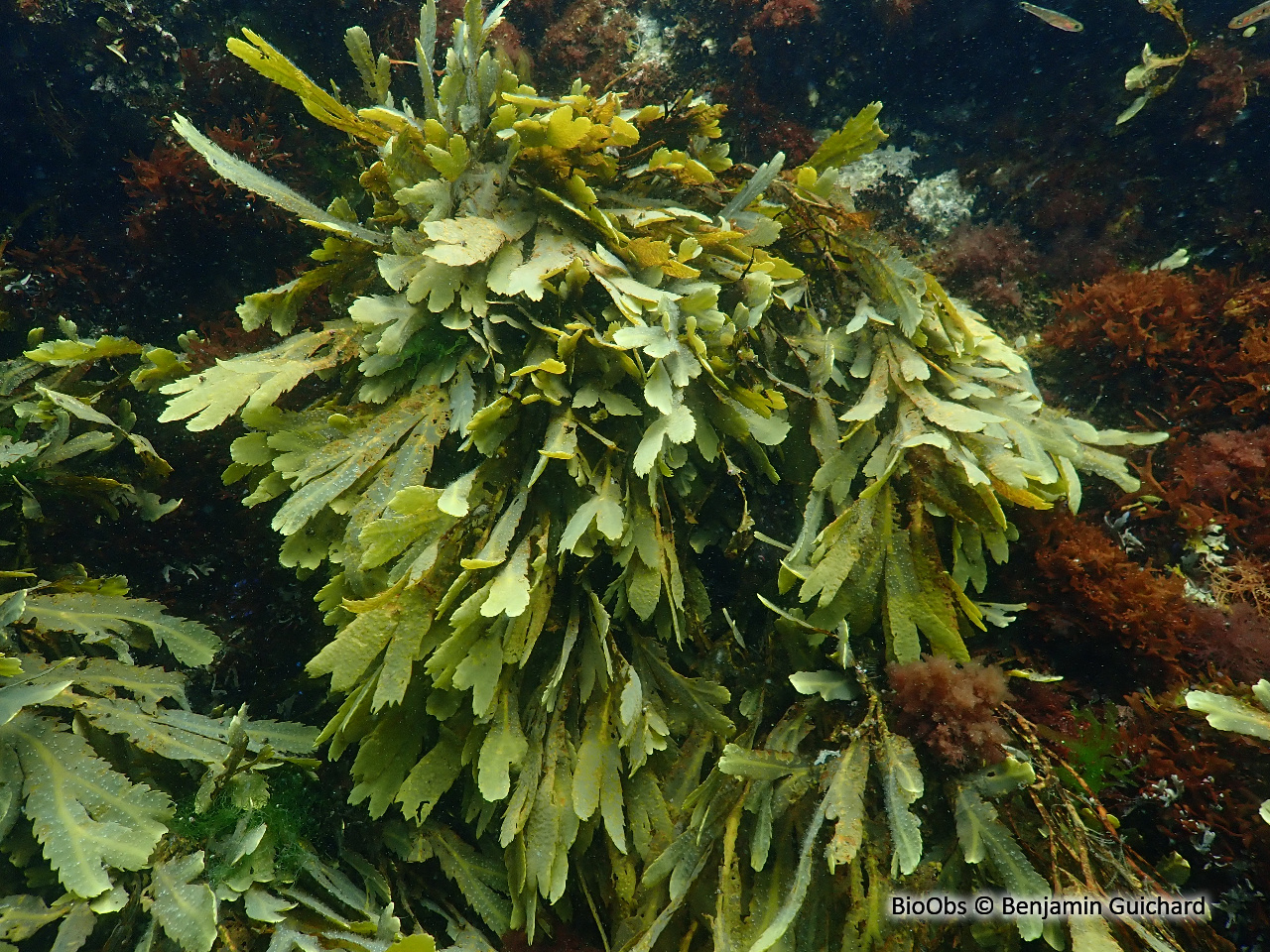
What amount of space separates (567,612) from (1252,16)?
368 centimetres

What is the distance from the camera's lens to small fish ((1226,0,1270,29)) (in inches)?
97.9

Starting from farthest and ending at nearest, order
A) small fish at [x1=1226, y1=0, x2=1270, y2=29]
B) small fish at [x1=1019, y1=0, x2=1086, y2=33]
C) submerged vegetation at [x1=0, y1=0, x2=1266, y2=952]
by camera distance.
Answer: small fish at [x1=1019, y1=0, x2=1086, y2=33] < small fish at [x1=1226, y1=0, x2=1270, y2=29] < submerged vegetation at [x1=0, y1=0, x2=1266, y2=952]

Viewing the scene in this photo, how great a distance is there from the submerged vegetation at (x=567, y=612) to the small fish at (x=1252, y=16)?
1869 mm

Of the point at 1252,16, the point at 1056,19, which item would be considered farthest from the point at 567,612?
the point at 1252,16

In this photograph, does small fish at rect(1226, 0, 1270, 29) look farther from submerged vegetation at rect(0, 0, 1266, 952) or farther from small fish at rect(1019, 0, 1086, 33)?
submerged vegetation at rect(0, 0, 1266, 952)

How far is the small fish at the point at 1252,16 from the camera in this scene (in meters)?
2.49

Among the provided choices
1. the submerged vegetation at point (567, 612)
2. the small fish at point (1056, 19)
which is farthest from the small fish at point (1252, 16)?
the submerged vegetation at point (567, 612)

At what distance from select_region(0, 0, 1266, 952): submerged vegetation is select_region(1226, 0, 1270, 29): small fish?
6.13ft

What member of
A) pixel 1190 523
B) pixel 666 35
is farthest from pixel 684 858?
pixel 666 35

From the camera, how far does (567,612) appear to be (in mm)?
1977

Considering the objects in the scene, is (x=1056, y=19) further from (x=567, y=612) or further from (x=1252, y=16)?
(x=567, y=612)

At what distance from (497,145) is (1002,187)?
2.48 metres

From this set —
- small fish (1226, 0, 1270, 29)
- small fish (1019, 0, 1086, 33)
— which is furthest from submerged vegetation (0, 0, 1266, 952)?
small fish (1226, 0, 1270, 29)

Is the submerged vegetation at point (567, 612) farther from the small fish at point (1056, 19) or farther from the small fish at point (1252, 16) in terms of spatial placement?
the small fish at point (1252, 16)
